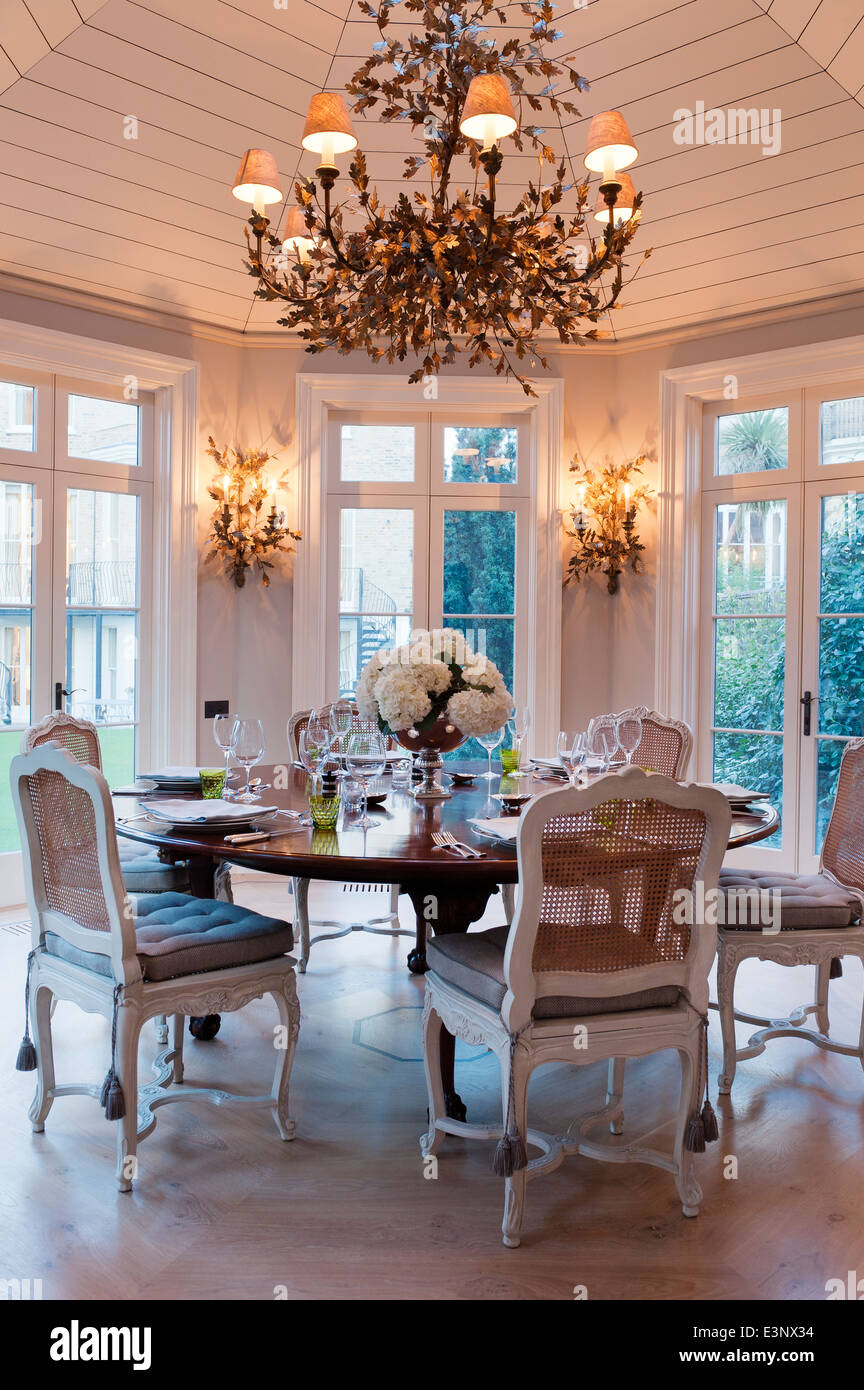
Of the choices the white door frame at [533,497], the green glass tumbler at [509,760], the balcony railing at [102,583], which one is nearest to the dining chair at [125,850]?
the green glass tumbler at [509,760]

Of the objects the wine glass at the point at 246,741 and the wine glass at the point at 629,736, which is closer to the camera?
the wine glass at the point at 246,741

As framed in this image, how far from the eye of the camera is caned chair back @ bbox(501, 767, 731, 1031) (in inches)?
76.9

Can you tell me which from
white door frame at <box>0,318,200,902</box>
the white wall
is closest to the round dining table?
white door frame at <box>0,318,200,902</box>

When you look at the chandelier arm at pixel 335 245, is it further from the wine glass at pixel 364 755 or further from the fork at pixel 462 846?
the fork at pixel 462 846

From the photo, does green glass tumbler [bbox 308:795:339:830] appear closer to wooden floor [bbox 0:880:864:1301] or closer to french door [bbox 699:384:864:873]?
wooden floor [bbox 0:880:864:1301]

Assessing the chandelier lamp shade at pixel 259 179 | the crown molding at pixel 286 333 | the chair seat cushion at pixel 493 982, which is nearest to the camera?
the chair seat cushion at pixel 493 982

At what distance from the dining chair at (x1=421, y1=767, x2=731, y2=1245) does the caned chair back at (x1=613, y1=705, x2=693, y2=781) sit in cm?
138

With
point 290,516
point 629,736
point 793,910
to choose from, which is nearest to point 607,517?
point 290,516

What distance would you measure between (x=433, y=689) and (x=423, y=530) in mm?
2717

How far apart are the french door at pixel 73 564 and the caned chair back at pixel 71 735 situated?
137cm

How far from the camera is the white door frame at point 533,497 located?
5.16 meters

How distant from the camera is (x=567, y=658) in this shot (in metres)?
5.34

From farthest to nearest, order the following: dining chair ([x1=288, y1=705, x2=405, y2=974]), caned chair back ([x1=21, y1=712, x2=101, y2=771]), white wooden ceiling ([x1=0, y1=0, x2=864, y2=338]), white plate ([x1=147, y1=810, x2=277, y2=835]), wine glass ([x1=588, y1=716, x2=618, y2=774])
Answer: dining chair ([x1=288, y1=705, x2=405, y2=974]), wine glass ([x1=588, y1=716, x2=618, y2=774]), white wooden ceiling ([x1=0, y1=0, x2=864, y2=338]), caned chair back ([x1=21, y1=712, x2=101, y2=771]), white plate ([x1=147, y1=810, x2=277, y2=835])

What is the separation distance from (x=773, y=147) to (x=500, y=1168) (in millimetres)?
3912
